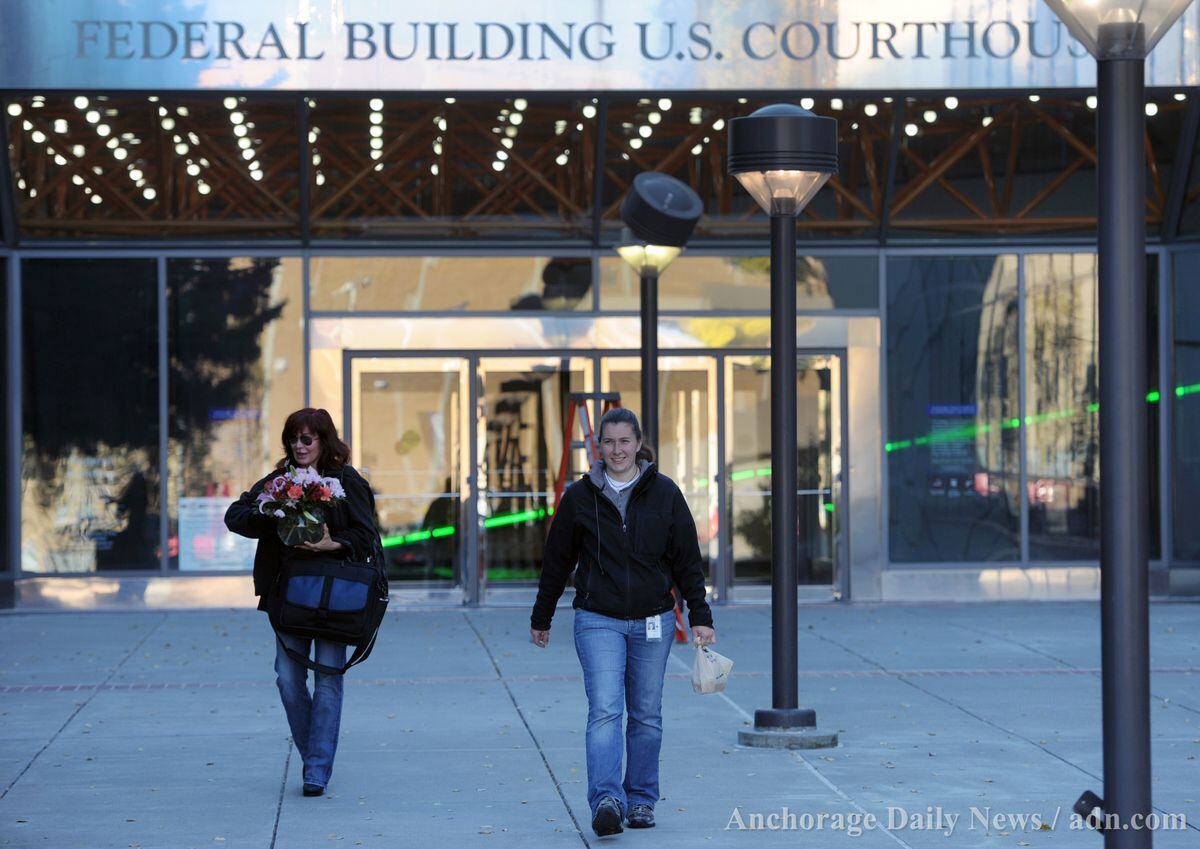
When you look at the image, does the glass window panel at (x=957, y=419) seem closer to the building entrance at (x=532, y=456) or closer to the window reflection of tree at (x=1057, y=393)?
the window reflection of tree at (x=1057, y=393)

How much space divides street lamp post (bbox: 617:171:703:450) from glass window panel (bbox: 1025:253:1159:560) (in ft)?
16.8

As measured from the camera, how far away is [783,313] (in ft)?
32.1

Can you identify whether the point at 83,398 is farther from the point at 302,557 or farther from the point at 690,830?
the point at 690,830

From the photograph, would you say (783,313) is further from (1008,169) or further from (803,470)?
(1008,169)

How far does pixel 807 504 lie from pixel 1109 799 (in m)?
13.3

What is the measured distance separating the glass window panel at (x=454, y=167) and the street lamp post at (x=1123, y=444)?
1220 centimetres

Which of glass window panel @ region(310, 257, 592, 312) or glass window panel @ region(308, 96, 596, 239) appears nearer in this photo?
glass window panel @ region(308, 96, 596, 239)

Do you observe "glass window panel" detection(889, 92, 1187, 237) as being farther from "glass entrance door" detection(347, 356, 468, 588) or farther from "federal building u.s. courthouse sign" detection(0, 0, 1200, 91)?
"glass entrance door" detection(347, 356, 468, 588)

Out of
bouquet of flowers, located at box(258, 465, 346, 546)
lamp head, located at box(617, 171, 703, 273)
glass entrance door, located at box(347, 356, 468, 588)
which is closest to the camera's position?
bouquet of flowers, located at box(258, 465, 346, 546)

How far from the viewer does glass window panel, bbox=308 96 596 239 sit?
1712cm

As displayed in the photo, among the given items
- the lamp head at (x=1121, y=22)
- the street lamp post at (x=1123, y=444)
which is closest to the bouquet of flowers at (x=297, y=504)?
the street lamp post at (x=1123, y=444)

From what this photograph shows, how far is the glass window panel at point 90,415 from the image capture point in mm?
17531

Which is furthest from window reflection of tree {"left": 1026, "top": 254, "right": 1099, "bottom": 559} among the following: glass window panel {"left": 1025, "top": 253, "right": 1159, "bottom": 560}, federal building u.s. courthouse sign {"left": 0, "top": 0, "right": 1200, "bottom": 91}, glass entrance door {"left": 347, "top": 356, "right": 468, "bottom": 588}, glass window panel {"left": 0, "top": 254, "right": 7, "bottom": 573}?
glass window panel {"left": 0, "top": 254, "right": 7, "bottom": 573}

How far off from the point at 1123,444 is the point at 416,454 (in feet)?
43.6
